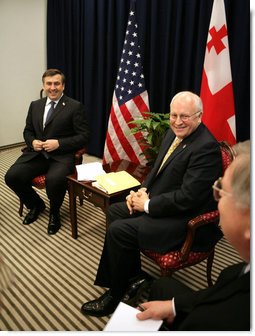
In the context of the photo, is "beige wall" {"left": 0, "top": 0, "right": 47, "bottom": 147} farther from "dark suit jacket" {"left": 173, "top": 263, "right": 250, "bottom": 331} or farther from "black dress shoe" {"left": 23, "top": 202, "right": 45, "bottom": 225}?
"dark suit jacket" {"left": 173, "top": 263, "right": 250, "bottom": 331}

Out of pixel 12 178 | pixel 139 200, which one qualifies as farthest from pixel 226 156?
pixel 12 178

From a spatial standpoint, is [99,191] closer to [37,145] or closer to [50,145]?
[50,145]

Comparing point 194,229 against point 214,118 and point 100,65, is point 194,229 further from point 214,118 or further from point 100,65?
point 100,65

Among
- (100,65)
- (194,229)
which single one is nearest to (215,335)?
(194,229)

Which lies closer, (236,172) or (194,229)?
(236,172)

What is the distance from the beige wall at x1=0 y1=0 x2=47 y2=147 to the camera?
4805 mm

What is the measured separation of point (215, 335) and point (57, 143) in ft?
7.61

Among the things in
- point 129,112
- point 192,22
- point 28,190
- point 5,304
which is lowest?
point 5,304

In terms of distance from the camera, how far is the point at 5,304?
2.02 m

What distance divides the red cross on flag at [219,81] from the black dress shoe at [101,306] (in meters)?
1.72

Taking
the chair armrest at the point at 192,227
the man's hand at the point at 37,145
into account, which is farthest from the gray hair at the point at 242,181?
the man's hand at the point at 37,145

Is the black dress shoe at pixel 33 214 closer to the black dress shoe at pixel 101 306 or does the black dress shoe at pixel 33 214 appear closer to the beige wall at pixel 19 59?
the black dress shoe at pixel 101 306

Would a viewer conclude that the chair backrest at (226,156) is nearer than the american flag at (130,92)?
Yes

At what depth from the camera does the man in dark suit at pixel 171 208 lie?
6.04 feet
